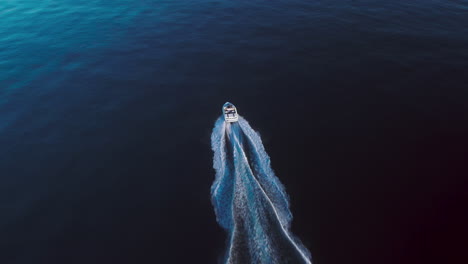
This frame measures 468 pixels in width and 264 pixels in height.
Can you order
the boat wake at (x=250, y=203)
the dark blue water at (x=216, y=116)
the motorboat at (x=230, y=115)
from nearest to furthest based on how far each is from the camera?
the boat wake at (x=250, y=203), the dark blue water at (x=216, y=116), the motorboat at (x=230, y=115)

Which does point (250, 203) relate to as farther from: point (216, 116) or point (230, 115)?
point (216, 116)

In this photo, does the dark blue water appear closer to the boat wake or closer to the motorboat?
the boat wake

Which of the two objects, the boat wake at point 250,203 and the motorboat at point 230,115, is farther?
the motorboat at point 230,115

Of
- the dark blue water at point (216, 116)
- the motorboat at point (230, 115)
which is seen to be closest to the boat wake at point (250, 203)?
the motorboat at point (230, 115)

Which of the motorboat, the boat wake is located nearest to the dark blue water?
the boat wake

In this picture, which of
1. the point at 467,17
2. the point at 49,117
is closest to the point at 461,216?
the point at 467,17

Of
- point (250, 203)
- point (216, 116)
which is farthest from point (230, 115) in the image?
point (250, 203)

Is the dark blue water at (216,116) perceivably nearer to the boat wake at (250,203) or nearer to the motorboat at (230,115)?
the boat wake at (250,203)
